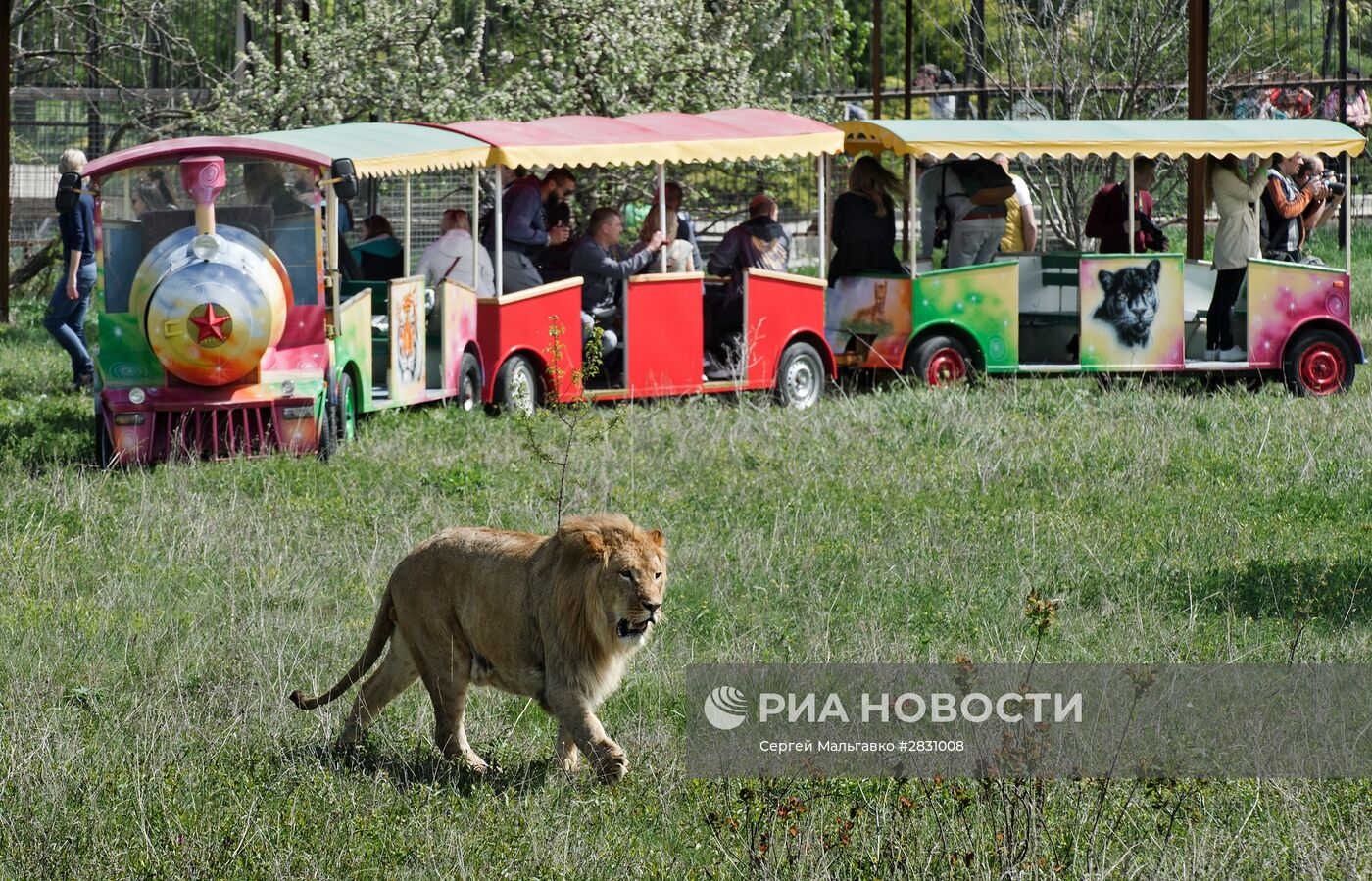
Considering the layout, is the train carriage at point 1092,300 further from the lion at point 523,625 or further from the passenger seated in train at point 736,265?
the lion at point 523,625

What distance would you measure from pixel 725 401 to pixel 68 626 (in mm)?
8016

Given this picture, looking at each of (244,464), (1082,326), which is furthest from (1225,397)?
(244,464)

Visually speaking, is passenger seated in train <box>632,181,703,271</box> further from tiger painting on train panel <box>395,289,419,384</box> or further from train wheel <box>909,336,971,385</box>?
tiger painting on train panel <box>395,289,419,384</box>

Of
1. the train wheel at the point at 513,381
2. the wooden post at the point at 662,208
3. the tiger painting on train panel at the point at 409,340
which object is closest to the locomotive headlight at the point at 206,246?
the tiger painting on train panel at the point at 409,340

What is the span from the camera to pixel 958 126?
16062mm

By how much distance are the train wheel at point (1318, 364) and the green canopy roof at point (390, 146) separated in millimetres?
Result: 7357

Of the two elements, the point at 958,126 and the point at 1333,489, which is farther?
the point at 958,126

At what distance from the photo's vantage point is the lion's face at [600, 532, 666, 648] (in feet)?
19.2

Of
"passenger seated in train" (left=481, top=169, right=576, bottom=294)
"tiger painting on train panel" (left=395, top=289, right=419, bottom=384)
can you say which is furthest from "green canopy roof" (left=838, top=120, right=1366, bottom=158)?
"tiger painting on train panel" (left=395, top=289, right=419, bottom=384)

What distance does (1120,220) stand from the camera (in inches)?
688

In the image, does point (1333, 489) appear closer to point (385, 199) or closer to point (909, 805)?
point (909, 805)

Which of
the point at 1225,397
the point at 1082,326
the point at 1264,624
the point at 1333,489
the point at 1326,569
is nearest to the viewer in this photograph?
the point at 1264,624

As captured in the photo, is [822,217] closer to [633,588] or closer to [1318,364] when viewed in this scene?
[1318,364]

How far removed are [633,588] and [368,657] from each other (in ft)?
4.51
